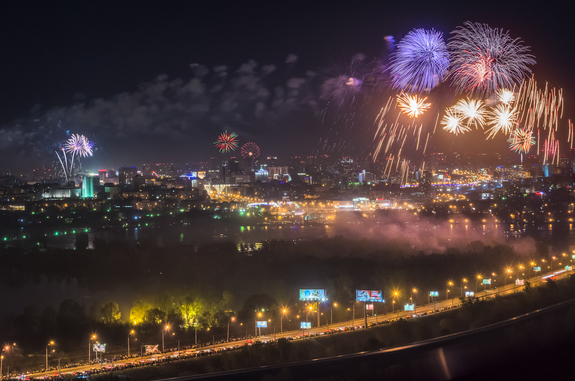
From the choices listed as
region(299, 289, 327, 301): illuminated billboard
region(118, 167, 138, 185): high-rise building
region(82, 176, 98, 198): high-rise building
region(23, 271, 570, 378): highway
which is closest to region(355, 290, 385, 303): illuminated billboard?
region(23, 271, 570, 378): highway

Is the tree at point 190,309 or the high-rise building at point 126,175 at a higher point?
the high-rise building at point 126,175

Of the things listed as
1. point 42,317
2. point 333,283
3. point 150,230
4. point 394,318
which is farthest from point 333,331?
point 150,230

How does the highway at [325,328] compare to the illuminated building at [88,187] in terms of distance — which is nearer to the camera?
the highway at [325,328]

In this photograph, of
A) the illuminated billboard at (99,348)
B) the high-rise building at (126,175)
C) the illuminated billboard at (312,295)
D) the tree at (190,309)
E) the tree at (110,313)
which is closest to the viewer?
the illuminated billboard at (99,348)

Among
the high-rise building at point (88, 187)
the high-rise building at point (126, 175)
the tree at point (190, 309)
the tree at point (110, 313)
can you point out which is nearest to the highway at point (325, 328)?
the tree at point (190, 309)

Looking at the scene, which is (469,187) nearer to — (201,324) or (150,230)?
(150,230)

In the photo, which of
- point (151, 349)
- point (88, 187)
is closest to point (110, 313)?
point (151, 349)

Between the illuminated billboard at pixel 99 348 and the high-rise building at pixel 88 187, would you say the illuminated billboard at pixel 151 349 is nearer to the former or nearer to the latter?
the illuminated billboard at pixel 99 348
